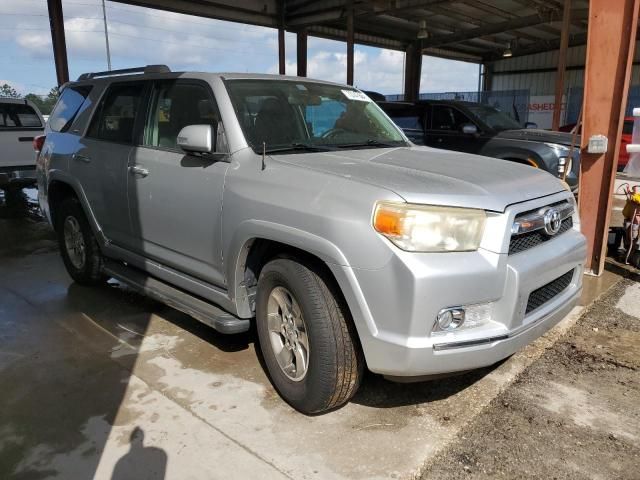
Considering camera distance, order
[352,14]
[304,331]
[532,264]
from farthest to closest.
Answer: [352,14] < [304,331] < [532,264]

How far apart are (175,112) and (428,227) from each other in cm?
223

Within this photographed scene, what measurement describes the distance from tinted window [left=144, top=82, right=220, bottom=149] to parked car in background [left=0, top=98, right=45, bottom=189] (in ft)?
20.4

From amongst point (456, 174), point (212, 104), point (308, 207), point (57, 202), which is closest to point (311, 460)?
point (308, 207)

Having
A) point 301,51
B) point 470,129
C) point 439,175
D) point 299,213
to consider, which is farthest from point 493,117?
point 301,51

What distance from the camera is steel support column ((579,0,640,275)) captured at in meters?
4.87

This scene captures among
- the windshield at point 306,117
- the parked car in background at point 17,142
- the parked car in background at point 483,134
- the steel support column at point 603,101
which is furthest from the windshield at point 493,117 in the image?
the parked car in background at point 17,142

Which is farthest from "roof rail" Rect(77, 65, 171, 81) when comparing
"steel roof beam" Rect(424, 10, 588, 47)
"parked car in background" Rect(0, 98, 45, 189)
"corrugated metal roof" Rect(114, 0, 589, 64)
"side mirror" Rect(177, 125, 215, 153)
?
"steel roof beam" Rect(424, 10, 588, 47)

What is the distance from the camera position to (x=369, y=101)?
174 inches

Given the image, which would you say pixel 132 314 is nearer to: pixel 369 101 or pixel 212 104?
pixel 212 104

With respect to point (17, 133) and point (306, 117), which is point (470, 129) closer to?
point (306, 117)

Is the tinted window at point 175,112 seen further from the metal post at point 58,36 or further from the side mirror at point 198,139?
the metal post at point 58,36

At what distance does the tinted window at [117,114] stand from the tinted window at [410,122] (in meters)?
6.15

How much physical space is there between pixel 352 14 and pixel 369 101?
13.7m

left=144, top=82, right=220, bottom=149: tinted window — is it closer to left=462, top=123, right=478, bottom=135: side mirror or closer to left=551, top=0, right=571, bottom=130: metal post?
left=462, top=123, right=478, bottom=135: side mirror
